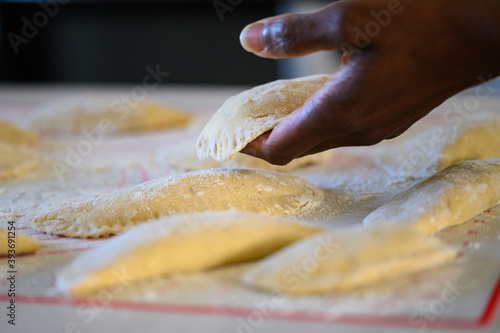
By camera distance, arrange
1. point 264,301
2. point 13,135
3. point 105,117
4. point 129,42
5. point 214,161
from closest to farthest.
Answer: point 264,301 < point 214,161 < point 13,135 < point 105,117 < point 129,42

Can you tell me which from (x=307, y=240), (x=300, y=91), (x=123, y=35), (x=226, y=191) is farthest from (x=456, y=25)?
(x=123, y=35)

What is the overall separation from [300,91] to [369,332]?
79cm

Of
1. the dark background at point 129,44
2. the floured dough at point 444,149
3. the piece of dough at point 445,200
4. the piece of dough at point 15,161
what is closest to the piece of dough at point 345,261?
the piece of dough at point 445,200

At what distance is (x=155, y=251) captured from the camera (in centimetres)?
103

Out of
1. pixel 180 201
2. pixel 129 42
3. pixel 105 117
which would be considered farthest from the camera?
pixel 129 42

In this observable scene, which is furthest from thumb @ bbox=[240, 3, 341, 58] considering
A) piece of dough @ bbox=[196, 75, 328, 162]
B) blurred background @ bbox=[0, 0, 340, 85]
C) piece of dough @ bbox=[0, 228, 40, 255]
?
blurred background @ bbox=[0, 0, 340, 85]

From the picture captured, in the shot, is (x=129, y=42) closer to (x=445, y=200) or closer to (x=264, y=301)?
(x=445, y=200)

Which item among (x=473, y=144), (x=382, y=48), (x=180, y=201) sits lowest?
(x=473, y=144)

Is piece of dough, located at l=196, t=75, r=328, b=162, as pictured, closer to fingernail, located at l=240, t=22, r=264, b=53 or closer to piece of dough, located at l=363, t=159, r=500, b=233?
fingernail, located at l=240, t=22, r=264, b=53

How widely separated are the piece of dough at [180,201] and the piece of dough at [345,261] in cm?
40

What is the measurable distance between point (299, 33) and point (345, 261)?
489 mm

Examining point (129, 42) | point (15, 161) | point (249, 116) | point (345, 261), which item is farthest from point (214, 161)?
point (129, 42)

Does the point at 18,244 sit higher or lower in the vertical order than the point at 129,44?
lower

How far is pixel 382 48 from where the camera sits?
1153mm
